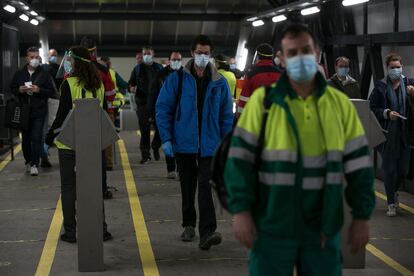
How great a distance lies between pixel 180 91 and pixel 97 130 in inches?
41.4

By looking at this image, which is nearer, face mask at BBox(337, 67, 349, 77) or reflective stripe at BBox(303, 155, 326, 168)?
reflective stripe at BBox(303, 155, 326, 168)

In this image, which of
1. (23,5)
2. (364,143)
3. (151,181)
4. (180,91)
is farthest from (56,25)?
(364,143)

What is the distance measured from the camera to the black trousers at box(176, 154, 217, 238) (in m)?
7.49

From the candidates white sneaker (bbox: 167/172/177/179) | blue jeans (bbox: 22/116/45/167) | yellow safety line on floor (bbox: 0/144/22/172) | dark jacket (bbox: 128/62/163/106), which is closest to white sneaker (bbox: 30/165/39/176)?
blue jeans (bbox: 22/116/45/167)

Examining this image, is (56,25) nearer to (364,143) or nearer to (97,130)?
(97,130)

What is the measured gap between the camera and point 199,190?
296 inches

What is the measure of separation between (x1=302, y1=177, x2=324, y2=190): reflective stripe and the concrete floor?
2.99 metres

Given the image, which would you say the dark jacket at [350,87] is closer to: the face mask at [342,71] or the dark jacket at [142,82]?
the face mask at [342,71]

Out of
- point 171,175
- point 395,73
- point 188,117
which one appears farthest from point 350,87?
point 171,175

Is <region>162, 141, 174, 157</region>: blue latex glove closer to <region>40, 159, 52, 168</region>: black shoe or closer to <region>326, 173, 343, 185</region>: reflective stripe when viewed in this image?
<region>326, 173, 343, 185</region>: reflective stripe

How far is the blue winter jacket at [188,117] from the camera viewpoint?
7520 millimetres

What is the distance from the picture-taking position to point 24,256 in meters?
7.43

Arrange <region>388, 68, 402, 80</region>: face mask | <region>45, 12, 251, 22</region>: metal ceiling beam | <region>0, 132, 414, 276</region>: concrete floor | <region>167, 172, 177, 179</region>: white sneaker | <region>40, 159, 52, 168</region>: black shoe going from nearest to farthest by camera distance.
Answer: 1. <region>0, 132, 414, 276</region>: concrete floor
2. <region>388, 68, 402, 80</region>: face mask
3. <region>167, 172, 177, 179</region>: white sneaker
4. <region>40, 159, 52, 168</region>: black shoe
5. <region>45, 12, 251, 22</region>: metal ceiling beam

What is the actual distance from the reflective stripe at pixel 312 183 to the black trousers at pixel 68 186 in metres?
4.18
